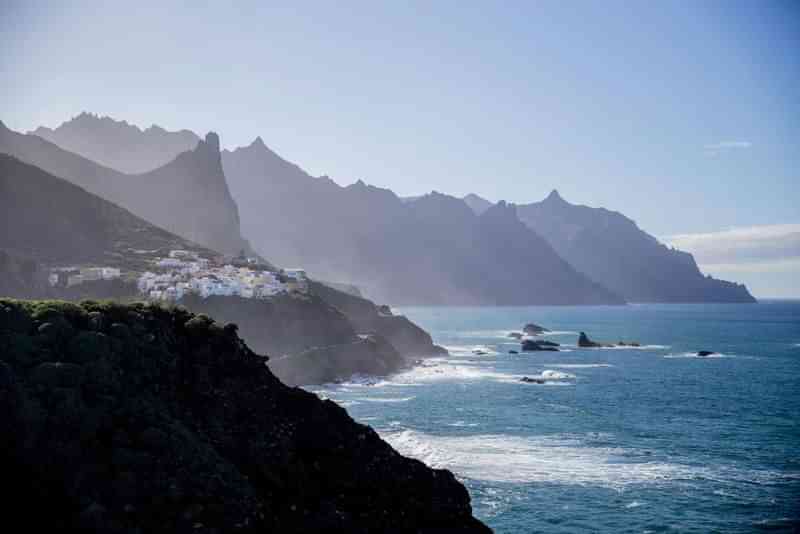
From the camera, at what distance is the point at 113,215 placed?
14550cm

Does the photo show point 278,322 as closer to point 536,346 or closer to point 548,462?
point 536,346

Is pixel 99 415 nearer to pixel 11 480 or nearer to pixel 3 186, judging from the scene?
pixel 11 480

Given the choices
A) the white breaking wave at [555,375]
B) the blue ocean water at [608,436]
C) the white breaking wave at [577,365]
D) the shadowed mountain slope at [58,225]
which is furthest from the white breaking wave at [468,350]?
the shadowed mountain slope at [58,225]

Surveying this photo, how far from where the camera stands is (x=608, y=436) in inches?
2314

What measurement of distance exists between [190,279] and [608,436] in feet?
267

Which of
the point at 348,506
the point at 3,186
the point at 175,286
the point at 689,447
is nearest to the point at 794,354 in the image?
the point at 689,447

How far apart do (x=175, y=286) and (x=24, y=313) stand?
289ft

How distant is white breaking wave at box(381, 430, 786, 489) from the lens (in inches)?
1763

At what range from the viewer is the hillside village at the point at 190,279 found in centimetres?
10694

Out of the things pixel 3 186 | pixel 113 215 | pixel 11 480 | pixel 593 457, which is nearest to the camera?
pixel 11 480

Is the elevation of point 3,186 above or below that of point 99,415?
above

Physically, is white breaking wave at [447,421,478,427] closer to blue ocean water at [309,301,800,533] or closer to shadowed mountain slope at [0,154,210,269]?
blue ocean water at [309,301,800,533]

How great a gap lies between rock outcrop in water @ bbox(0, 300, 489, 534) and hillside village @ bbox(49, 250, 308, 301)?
71.1 m

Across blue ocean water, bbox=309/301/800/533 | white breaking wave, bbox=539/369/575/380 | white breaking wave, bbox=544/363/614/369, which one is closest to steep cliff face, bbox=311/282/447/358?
blue ocean water, bbox=309/301/800/533
